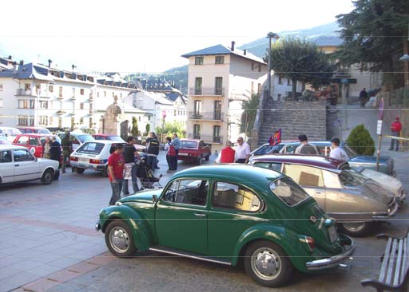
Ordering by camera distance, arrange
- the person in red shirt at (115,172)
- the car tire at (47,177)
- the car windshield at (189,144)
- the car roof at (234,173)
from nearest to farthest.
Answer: the car roof at (234,173) → the person in red shirt at (115,172) → the car tire at (47,177) → the car windshield at (189,144)

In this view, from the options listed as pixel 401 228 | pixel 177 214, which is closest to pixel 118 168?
pixel 177 214

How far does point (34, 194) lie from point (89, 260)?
6.54m

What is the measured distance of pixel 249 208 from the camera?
5.35m

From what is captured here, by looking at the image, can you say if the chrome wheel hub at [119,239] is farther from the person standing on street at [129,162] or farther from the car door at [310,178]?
the person standing on street at [129,162]

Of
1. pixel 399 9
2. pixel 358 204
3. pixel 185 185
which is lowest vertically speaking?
pixel 358 204

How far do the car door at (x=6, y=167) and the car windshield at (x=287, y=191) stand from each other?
9.42 m

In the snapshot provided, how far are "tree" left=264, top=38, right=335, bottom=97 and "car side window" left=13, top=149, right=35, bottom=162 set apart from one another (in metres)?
30.9

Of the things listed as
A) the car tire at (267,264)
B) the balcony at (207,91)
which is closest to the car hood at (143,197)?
the car tire at (267,264)

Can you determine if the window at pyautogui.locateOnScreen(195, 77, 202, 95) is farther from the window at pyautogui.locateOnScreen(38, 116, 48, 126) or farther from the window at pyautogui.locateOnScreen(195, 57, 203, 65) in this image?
the window at pyautogui.locateOnScreen(38, 116, 48, 126)

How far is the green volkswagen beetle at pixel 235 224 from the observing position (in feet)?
16.5

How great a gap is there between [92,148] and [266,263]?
12423mm

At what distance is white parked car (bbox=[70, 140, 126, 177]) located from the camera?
15.8 metres

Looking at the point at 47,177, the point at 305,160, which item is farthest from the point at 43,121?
the point at 305,160

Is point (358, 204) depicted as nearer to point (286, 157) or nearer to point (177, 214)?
point (286, 157)
